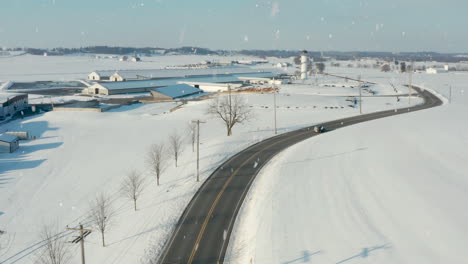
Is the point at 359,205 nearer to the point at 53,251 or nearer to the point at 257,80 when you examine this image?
the point at 53,251

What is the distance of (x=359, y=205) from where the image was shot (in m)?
29.0

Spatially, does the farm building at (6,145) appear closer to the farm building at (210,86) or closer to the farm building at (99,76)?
the farm building at (210,86)

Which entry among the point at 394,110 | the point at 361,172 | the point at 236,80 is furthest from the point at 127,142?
the point at 236,80

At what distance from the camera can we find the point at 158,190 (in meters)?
34.4

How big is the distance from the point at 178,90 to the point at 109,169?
209ft

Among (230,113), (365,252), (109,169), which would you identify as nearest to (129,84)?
(230,113)

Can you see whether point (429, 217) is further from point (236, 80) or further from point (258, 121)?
point (236, 80)

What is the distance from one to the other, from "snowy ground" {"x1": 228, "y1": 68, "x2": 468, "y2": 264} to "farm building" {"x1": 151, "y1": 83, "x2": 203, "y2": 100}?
54.5 metres

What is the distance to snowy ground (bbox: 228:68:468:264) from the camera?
23.0 metres

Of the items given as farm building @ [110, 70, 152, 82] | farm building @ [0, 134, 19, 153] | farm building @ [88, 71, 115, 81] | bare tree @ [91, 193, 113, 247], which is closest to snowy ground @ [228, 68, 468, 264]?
bare tree @ [91, 193, 113, 247]

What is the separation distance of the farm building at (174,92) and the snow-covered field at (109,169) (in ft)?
61.5

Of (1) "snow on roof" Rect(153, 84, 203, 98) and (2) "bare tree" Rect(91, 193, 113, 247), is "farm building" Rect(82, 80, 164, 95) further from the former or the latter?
(2) "bare tree" Rect(91, 193, 113, 247)

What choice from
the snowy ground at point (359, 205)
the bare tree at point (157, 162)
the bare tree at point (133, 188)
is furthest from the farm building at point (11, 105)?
the snowy ground at point (359, 205)

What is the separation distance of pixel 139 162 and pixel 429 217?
28475 mm
